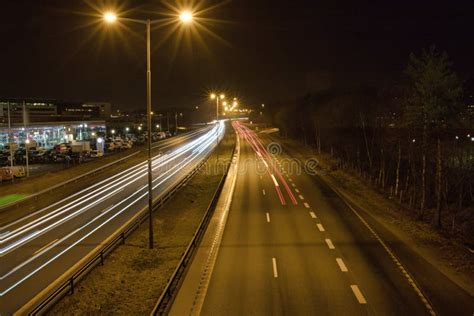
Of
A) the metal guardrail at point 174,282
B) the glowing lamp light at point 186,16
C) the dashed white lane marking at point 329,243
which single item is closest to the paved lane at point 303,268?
the dashed white lane marking at point 329,243

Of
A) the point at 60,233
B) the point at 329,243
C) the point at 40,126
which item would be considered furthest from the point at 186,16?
the point at 40,126

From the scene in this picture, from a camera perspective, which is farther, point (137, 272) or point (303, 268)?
point (303, 268)

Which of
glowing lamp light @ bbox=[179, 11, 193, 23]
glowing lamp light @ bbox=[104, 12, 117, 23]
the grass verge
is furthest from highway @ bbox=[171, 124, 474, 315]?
glowing lamp light @ bbox=[104, 12, 117, 23]

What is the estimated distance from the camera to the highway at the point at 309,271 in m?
12.4

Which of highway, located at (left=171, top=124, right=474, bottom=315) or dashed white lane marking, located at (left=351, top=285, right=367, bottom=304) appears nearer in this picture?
highway, located at (left=171, top=124, right=474, bottom=315)

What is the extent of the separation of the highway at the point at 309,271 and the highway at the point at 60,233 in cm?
530

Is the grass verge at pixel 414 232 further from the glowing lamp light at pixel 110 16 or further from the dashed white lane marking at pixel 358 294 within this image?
the glowing lamp light at pixel 110 16

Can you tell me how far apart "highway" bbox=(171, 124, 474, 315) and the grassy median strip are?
4.42 feet

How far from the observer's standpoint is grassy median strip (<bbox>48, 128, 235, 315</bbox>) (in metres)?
12.3

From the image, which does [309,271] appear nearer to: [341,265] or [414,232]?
[341,265]

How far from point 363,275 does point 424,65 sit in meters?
14.7

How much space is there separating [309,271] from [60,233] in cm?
1272

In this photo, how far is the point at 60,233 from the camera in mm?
20953

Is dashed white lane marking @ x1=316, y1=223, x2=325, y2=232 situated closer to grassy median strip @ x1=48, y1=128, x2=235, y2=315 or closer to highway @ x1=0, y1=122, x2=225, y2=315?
grassy median strip @ x1=48, y1=128, x2=235, y2=315
